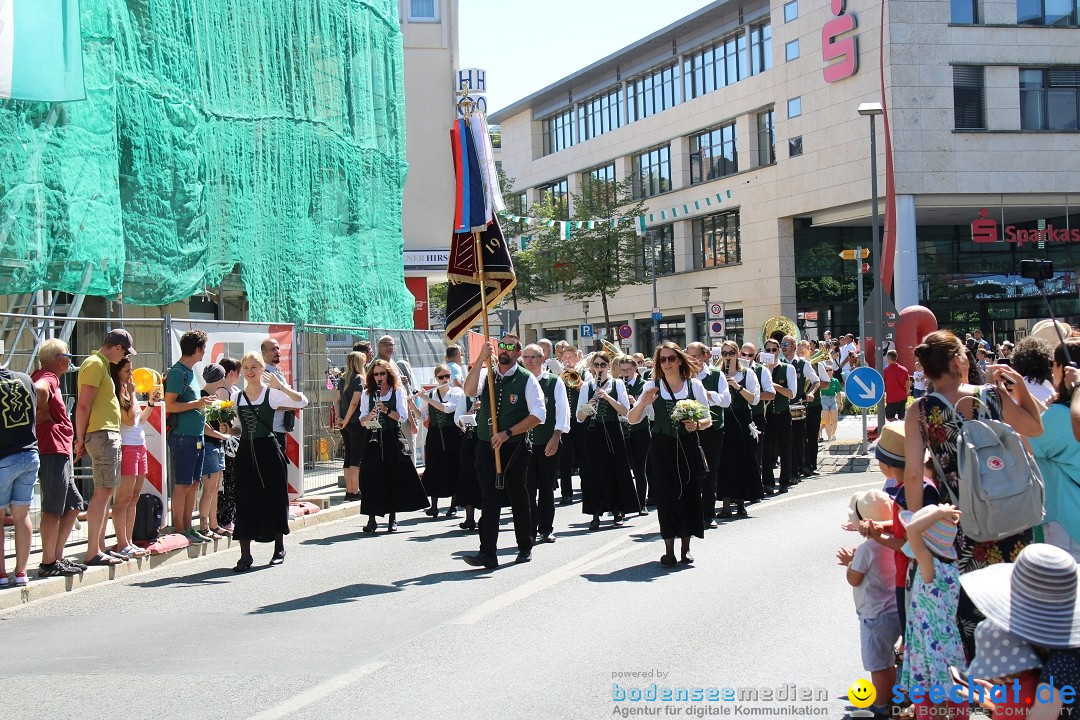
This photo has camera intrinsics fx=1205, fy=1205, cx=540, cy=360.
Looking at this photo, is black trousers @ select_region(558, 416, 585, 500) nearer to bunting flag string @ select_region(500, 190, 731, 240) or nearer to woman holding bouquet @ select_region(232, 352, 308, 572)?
woman holding bouquet @ select_region(232, 352, 308, 572)

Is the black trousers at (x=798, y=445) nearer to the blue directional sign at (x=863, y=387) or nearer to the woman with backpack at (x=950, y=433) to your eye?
the blue directional sign at (x=863, y=387)

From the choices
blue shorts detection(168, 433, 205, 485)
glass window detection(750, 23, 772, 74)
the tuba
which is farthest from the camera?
glass window detection(750, 23, 772, 74)

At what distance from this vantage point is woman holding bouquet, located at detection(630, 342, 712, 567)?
10.0m

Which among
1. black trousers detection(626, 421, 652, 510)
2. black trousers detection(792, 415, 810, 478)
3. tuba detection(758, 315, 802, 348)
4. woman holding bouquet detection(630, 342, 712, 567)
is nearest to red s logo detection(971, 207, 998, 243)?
tuba detection(758, 315, 802, 348)

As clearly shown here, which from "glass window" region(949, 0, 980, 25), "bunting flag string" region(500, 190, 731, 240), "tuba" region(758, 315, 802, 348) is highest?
"glass window" region(949, 0, 980, 25)

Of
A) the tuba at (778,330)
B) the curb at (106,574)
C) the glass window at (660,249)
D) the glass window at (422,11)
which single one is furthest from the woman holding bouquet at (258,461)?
the glass window at (660,249)

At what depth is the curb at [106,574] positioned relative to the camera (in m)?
9.19

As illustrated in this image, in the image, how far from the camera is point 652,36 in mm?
53125

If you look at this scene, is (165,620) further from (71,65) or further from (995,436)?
(71,65)

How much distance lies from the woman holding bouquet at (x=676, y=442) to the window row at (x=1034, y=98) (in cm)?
3514

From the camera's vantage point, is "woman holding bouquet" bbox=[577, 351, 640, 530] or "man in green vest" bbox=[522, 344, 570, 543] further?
"woman holding bouquet" bbox=[577, 351, 640, 530]

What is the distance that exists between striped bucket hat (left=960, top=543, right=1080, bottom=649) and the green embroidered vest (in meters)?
6.88

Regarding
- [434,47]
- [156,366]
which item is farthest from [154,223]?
[434,47]

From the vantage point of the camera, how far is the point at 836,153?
43.8 meters
